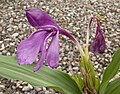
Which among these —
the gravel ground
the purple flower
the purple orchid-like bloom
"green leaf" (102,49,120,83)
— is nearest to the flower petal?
the purple flower

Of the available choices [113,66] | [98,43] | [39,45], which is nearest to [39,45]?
[39,45]

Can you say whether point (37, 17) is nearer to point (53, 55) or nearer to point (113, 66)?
point (53, 55)

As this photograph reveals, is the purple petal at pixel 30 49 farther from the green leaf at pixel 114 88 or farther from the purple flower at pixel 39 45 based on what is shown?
the green leaf at pixel 114 88

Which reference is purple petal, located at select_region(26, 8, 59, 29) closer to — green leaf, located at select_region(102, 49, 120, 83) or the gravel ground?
green leaf, located at select_region(102, 49, 120, 83)

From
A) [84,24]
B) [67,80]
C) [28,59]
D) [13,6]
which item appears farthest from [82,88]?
[13,6]

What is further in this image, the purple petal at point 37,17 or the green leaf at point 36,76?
the green leaf at point 36,76

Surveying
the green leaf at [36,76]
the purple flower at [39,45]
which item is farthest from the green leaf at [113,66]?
the purple flower at [39,45]

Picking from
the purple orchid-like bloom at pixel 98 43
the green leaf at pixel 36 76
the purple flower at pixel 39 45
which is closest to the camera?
the purple flower at pixel 39 45

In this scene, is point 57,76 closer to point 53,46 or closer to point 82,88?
point 82,88
